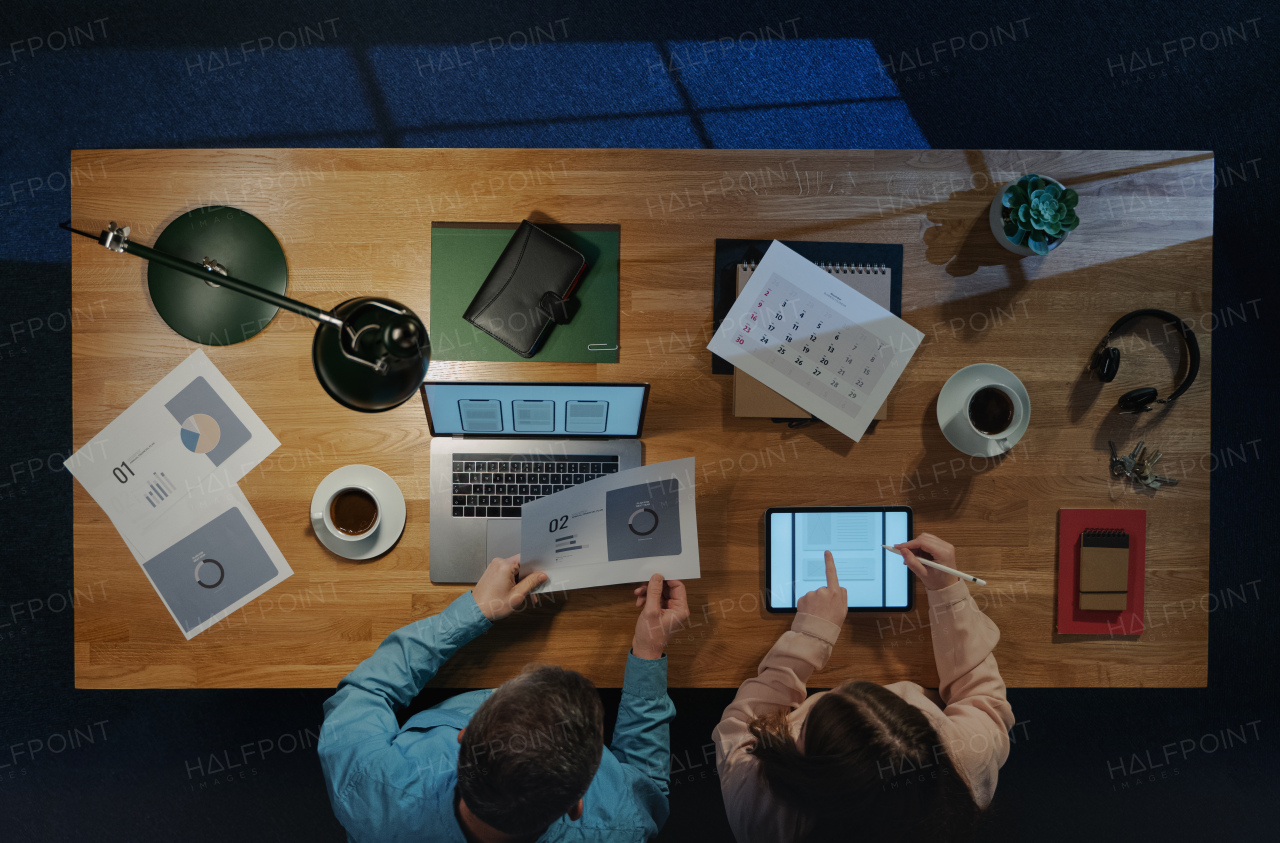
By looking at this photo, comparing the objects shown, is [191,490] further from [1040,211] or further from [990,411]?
[1040,211]

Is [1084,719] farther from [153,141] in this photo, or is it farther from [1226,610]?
[153,141]

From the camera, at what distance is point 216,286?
127 centimetres

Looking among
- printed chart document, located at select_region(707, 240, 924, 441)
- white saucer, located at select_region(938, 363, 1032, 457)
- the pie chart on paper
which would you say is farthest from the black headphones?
the pie chart on paper

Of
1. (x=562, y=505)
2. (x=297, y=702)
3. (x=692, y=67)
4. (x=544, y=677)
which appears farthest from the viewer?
(x=692, y=67)

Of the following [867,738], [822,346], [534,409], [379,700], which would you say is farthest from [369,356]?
[867,738]

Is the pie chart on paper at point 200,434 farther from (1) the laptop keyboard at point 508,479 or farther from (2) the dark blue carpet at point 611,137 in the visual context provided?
(2) the dark blue carpet at point 611,137

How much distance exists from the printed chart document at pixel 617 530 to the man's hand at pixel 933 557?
0.40m

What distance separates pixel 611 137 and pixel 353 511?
135cm

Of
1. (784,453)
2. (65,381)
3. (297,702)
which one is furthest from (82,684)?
(784,453)

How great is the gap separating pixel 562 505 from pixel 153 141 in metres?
1.78

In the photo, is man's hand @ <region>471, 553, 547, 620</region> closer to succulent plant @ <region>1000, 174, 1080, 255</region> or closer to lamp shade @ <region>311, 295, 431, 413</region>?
lamp shade @ <region>311, 295, 431, 413</region>

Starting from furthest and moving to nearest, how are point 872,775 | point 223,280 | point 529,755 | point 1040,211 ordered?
point 1040,211 < point 872,775 < point 529,755 < point 223,280

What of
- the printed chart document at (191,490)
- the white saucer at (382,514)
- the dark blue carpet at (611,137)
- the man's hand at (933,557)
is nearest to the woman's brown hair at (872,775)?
the man's hand at (933,557)

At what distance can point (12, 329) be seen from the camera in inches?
76.9
